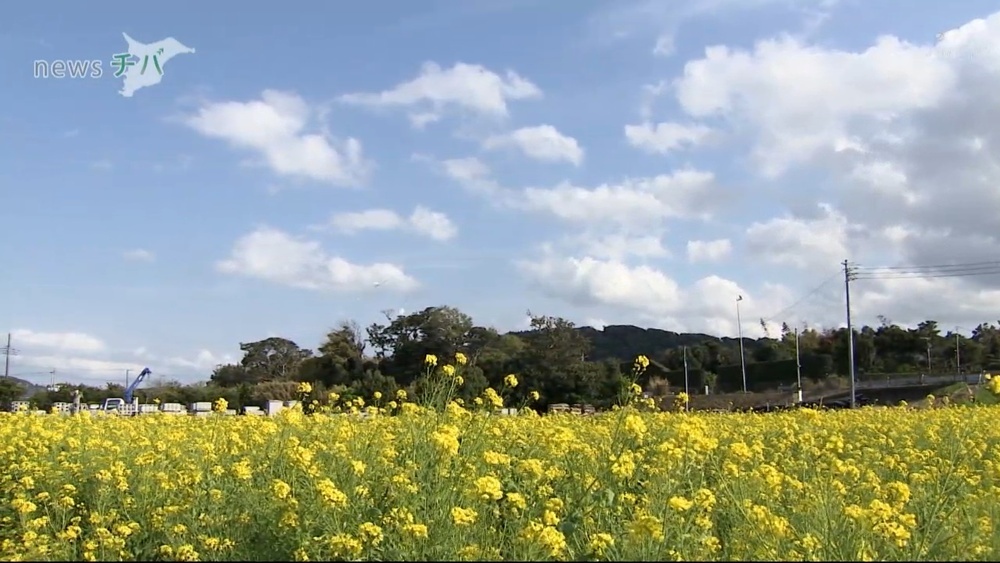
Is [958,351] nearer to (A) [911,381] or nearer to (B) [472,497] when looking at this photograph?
(A) [911,381]

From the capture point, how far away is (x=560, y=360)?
3769cm

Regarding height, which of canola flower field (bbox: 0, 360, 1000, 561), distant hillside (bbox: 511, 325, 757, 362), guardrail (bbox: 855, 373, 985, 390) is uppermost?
distant hillside (bbox: 511, 325, 757, 362)

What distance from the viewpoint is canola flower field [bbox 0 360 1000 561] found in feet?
11.6

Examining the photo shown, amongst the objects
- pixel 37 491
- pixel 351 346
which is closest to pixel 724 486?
pixel 37 491

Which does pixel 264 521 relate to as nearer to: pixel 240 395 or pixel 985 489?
pixel 985 489

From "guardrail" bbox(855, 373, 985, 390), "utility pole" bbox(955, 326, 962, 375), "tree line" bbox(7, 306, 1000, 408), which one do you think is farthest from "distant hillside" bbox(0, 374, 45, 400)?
"utility pole" bbox(955, 326, 962, 375)

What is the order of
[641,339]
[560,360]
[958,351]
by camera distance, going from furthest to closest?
[641,339]
[958,351]
[560,360]

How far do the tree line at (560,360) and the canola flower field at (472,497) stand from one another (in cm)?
1229

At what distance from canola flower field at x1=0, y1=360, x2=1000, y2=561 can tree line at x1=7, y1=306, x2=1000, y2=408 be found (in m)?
12.3

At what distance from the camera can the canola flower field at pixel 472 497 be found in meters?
3.54

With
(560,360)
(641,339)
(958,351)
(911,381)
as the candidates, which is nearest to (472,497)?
(560,360)

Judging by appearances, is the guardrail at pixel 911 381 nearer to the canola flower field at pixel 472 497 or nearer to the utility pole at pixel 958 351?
the utility pole at pixel 958 351

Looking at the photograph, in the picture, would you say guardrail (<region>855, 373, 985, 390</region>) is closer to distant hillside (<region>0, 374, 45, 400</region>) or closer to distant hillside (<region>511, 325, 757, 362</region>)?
distant hillside (<region>511, 325, 757, 362</region>)

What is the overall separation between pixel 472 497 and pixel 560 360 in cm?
3401
